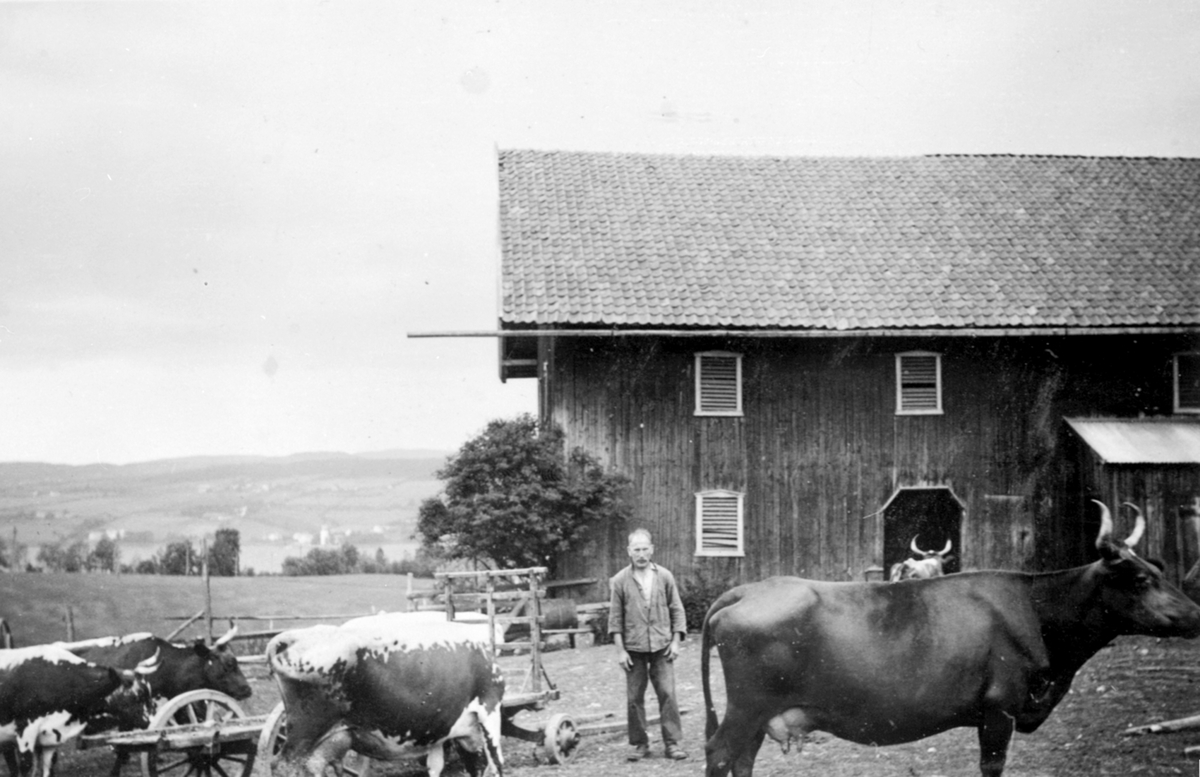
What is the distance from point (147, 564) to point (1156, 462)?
1855 centimetres

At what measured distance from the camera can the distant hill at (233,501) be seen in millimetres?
12578

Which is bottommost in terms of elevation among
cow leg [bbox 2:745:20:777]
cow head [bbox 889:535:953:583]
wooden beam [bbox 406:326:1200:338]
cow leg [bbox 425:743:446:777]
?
cow leg [bbox 2:745:20:777]

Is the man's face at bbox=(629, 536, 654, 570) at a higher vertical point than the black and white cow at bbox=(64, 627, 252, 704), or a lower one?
higher

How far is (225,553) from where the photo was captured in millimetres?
22156

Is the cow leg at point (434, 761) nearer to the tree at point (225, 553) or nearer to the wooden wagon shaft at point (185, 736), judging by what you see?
the wooden wagon shaft at point (185, 736)

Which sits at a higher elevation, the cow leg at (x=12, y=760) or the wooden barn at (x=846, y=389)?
the wooden barn at (x=846, y=389)

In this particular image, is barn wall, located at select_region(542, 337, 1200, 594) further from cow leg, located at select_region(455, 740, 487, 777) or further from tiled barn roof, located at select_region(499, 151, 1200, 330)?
cow leg, located at select_region(455, 740, 487, 777)

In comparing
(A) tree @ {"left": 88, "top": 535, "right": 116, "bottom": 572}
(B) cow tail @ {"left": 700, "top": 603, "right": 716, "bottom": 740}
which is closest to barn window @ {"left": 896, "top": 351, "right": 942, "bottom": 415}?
(B) cow tail @ {"left": 700, "top": 603, "right": 716, "bottom": 740}

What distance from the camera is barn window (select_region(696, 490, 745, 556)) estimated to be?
18.2 m

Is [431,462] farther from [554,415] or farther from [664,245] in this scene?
[664,245]

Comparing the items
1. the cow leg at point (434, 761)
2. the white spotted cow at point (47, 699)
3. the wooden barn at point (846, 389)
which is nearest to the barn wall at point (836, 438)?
the wooden barn at point (846, 389)

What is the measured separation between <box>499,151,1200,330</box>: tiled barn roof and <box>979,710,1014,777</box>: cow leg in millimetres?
11195

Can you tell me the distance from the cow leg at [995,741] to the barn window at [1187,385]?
45.4ft

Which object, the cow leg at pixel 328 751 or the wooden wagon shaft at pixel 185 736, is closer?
the cow leg at pixel 328 751
